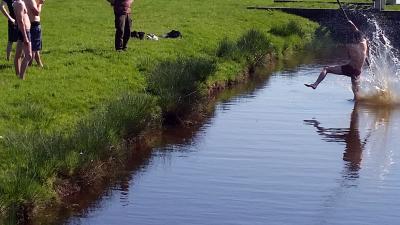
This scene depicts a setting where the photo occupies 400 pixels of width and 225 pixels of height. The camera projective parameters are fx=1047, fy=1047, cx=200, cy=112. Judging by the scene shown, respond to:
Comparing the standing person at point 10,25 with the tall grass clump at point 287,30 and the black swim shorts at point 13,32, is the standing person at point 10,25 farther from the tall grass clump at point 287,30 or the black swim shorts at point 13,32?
the tall grass clump at point 287,30

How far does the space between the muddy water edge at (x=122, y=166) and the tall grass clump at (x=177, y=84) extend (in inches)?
9.1

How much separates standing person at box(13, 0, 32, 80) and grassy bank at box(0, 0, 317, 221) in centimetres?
21

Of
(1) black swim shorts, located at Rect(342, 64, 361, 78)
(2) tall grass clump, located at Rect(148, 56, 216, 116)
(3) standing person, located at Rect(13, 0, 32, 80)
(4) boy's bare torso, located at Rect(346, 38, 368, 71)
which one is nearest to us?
(3) standing person, located at Rect(13, 0, 32, 80)

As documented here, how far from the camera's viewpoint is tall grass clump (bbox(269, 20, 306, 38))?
27.9m

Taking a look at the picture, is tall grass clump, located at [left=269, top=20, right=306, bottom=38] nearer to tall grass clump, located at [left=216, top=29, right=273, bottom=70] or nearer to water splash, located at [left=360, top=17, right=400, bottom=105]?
tall grass clump, located at [left=216, top=29, right=273, bottom=70]

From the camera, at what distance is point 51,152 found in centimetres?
1041

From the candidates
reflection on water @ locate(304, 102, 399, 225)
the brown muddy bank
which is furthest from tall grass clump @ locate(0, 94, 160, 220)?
reflection on water @ locate(304, 102, 399, 225)

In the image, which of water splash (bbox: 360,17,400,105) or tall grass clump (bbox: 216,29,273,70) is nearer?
water splash (bbox: 360,17,400,105)

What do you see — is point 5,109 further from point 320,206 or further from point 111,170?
point 320,206

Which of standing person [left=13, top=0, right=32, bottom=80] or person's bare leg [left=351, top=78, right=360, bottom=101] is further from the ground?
standing person [left=13, top=0, right=32, bottom=80]

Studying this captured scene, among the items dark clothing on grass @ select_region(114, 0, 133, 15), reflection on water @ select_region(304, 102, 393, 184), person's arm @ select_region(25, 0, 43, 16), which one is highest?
person's arm @ select_region(25, 0, 43, 16)

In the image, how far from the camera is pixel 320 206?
34.9 ft

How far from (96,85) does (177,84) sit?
1.19 meters

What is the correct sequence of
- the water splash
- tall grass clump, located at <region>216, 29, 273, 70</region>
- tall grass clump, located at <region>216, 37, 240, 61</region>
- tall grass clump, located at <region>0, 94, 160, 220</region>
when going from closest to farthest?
tall grass clump, located at <region>0, 94, 160, 220</region>
the water splash
tall grass clump, located at <region>216, 37, 240, 61</region>
tall grass clump, located at <region>216, 29, 273, 70</region>
